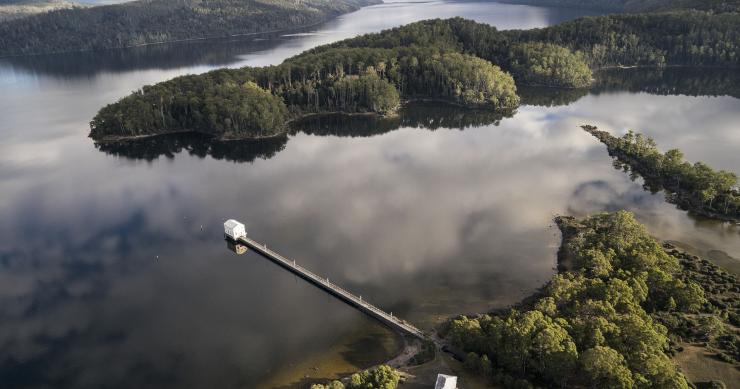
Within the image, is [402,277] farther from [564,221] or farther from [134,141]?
[134,141]

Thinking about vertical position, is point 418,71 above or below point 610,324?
above

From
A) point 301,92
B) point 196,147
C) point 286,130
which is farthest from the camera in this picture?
point 301,92

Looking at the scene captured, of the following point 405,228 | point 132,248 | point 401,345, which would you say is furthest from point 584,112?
point 132,248

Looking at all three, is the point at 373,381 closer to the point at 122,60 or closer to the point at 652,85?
the point at 652,85

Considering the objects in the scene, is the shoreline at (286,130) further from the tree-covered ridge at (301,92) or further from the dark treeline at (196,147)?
the dark treeline at (196,147)

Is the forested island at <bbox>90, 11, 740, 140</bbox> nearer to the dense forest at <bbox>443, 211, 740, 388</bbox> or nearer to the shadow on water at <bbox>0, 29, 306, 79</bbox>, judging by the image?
the shadow on water at <bbox>0, 29, 306, 79</bbox>

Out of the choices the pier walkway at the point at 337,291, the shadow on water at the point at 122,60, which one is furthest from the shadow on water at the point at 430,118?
the shadow on water at the point at 122,60

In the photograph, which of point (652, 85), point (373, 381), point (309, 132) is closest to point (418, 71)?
point (309, 132)

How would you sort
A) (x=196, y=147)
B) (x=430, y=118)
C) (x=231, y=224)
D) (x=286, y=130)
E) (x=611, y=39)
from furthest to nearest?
(x=611, y=39) → (x=430, y=118) → (x=286, y=130) → (x=196, y=147) → (x=231, y=224)
